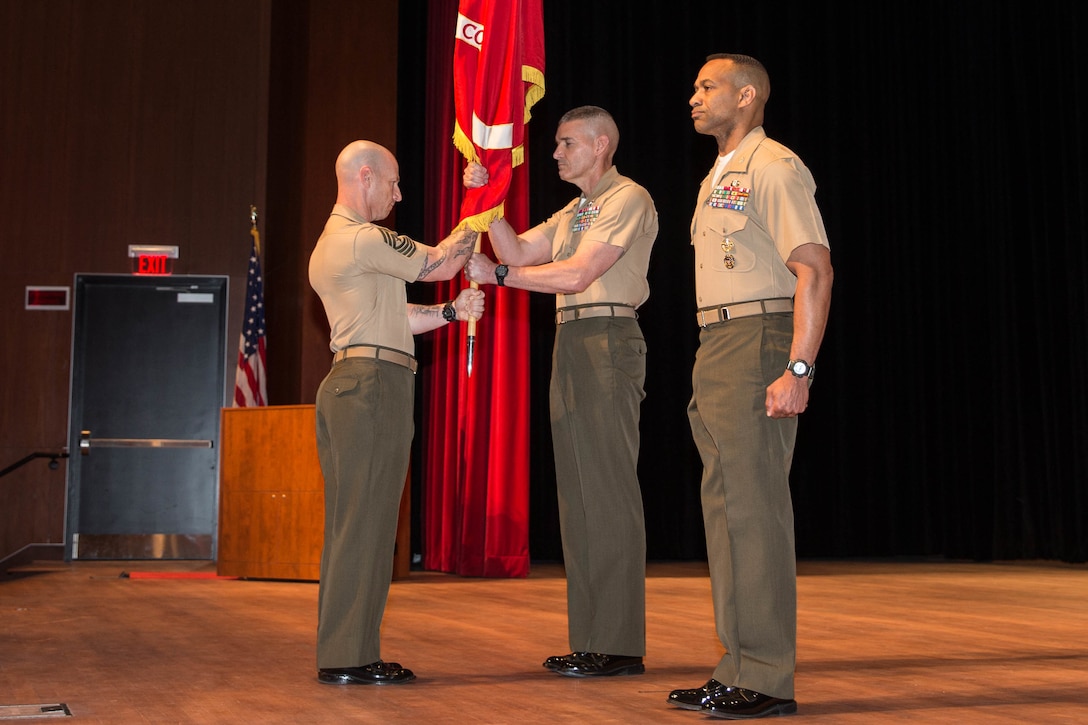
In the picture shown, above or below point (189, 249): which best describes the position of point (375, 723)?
below

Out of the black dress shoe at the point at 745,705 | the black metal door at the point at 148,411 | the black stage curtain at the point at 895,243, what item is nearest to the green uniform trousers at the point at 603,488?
the black dress shoe at the point at 745,705

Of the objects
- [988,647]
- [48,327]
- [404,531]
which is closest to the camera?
[988,647]

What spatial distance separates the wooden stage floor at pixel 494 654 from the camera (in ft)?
9.59

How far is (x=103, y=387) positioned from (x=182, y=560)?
1.48 m

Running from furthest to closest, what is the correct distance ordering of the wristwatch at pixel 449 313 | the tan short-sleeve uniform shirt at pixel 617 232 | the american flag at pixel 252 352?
the american flag at pixel 252 352 → the wristwatch at pixel 449 313 → the tan short-sleeve uniform shirt at pixel 617 232

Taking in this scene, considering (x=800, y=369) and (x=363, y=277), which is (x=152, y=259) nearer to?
(x=363, y=277)

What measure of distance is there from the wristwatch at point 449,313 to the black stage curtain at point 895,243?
4698 mm

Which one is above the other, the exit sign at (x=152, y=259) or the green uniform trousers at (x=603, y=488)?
the exit sign at (x=152, y=259)

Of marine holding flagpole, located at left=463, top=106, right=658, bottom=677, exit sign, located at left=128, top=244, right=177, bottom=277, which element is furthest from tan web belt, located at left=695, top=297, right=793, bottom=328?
exit sign, located at left=128, top=244, right=177, bottom=277

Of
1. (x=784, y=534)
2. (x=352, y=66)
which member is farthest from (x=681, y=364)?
(x=784, y=534)

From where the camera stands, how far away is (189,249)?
889 centimetres

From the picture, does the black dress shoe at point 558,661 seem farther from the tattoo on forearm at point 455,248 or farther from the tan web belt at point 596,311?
the tattoo on forearm at point 455,248

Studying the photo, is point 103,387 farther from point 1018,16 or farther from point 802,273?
point 1018,16

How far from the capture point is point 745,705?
280 cm
